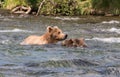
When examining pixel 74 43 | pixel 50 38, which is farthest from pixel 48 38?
pixel 74 43

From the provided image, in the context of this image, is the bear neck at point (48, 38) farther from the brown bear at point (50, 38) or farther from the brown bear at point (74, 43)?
the brown bear at point (74, 43)

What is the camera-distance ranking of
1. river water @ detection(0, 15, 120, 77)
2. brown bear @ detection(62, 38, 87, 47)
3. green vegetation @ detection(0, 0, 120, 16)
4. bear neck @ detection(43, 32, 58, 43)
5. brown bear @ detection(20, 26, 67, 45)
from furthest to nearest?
green vegetation @ detection(0, 0, 120, 16) → bear neck @ detection(43, 32, 58, 43) → brown bear @ detection(20, 26, 67, 45) → brown bear @ detection(62, 38, 87, 47) → river water @ detection(0, 15, 120, 77)

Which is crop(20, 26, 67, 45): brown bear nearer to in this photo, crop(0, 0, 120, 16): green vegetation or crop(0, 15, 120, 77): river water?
crop(0, 15, 120, 77): river water

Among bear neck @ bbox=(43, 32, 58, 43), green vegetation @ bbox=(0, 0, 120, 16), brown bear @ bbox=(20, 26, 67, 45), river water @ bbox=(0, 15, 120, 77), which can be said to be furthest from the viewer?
green vegetation @ bbox=(0, 0, 120, 16)

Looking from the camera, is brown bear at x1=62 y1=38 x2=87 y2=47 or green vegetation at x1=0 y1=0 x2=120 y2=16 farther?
green vegetation at x1=0 y1=0 x2=120 y2=16

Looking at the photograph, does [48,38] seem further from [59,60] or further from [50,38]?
[59,60]

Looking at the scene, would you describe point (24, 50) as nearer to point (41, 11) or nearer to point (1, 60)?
point (1, 60)

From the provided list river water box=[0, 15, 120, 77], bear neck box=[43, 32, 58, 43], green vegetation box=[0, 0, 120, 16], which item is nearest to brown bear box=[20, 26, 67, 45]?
bear neck box=[43, 32, 58, 43]

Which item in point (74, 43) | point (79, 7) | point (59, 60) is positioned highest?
point (59, 60)

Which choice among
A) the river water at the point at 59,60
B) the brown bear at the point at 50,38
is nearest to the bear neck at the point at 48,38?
the brown bear at the point at 50,38

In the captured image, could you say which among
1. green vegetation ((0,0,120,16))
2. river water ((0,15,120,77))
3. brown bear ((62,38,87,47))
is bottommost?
green vegetation ((0,0,120,16))

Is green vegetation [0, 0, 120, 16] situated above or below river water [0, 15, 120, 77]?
below

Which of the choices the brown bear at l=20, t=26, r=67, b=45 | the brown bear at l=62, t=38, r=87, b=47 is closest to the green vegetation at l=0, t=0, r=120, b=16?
the brown bear at l=20, t=26, r=67, b=45

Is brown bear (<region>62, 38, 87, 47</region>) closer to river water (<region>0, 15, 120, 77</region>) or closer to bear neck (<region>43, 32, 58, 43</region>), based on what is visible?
river water (<region>0, 15, 120, 77</region>)
